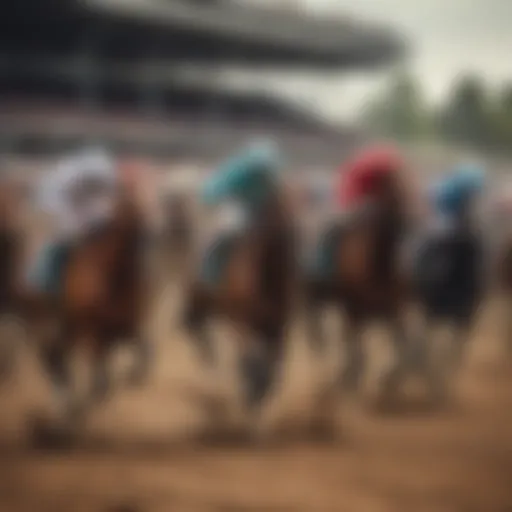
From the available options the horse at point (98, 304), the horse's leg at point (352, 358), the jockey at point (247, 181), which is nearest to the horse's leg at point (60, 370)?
the horse at point (98, 304)

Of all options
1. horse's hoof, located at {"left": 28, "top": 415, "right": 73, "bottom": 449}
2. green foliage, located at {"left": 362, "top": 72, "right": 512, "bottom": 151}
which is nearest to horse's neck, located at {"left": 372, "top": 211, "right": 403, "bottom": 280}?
green foliage, located at {"left": 362, "top": 72, "right": 512, "bottom": 151}

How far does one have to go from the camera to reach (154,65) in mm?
1242

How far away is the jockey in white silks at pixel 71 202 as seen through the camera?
1191 millimetres

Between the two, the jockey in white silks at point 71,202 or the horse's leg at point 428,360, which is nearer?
the jockey in white silks at point 71,202

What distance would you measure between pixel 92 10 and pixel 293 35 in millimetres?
266

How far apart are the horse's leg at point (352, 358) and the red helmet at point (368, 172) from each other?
0.17 metres

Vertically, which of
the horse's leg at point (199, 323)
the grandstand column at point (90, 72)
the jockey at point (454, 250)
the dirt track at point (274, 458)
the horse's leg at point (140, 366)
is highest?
the grandstand column at point (90, 72)

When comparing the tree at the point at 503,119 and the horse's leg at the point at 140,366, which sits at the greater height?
the tree at the point at 503,119

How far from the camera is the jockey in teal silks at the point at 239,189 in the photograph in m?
1.23

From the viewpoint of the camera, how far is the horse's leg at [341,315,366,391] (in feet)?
4.21

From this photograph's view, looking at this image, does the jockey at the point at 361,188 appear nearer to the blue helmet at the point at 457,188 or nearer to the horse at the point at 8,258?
the blue helmet at the point at 457,188

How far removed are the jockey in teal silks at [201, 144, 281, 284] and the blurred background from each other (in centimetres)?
2

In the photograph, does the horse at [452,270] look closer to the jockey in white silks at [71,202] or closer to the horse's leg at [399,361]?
the horse's leg at [399,361]

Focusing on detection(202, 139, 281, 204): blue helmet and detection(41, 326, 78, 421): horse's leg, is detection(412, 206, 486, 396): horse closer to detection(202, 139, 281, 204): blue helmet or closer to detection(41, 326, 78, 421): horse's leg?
detection(202, 139, 281, 204): blue helmet
